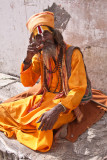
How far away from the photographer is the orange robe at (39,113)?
7.97 feet

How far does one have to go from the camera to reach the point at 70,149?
2457 mm

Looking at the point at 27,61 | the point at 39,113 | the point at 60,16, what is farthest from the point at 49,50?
the point at 60,16

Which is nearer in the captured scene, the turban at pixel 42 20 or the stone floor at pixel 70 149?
the stone floor at pixel 70 149

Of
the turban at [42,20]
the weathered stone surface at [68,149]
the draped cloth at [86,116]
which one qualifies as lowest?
the weathered stone surface at [68,149]

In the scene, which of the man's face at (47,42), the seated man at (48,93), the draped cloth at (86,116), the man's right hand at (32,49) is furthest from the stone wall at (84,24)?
the man's right hand at (32,49)

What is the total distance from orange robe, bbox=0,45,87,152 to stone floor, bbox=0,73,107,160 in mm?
74

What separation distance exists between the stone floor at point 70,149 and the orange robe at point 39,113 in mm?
74

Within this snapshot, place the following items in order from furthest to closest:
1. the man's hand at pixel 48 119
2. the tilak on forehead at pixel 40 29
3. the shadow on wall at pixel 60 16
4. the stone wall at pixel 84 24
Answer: the shadow on wall at pixel 60 16 < the stone wall at pixel 84 24 < the tilak on forehead at pixel 40 29 < the man's hand at pixel 48 119

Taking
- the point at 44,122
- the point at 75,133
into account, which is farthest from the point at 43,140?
the point at 75,133

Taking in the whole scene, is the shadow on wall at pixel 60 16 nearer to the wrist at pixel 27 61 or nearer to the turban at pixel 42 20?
the turban at pixel 42 20

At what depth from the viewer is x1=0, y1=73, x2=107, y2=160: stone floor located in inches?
92.8

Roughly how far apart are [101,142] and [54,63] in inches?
44.6

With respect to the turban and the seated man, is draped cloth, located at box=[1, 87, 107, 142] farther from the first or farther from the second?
the turban

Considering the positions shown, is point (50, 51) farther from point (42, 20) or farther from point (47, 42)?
point (42, 20)
